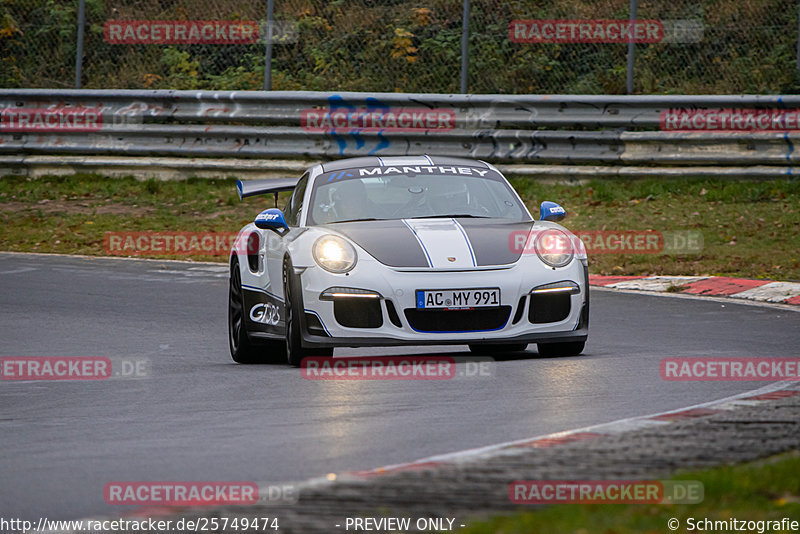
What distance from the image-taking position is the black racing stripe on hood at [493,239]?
871 cm

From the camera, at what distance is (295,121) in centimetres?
1889

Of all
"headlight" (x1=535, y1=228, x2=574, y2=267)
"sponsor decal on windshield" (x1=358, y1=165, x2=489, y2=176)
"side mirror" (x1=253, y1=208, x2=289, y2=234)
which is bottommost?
"headlight" (x1=535, y1=228, x2=574, y2=267)

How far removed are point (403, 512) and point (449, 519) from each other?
183 millimetres

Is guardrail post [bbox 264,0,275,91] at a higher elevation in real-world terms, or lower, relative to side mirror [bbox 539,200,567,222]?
higher

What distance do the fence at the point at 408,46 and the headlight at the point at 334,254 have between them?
10009mm

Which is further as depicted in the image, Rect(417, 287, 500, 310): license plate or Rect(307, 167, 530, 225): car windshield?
Rect(307, 167, 530, 225): car windshield

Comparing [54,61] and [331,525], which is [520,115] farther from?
[331,525]

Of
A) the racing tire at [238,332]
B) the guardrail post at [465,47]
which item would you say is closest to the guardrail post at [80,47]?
the guardrail post at [465,47]

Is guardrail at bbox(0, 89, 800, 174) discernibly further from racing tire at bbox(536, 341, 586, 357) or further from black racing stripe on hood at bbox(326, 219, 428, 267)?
black racing stripe on hood at bbox(326, 219, 428, 267)

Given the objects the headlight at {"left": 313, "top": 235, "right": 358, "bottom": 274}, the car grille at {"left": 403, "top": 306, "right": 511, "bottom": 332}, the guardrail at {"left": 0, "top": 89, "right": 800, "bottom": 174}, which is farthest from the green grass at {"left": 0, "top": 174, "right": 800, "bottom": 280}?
the headlight at {"left": 313, "top": 235, "right": 358, "bottom": 274}
